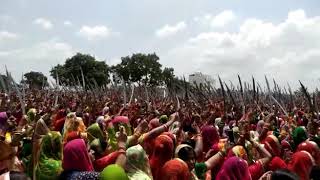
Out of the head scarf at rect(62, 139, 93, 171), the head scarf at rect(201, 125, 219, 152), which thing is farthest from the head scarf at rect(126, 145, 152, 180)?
the head scarf at rect(201, 125, 219, 152)

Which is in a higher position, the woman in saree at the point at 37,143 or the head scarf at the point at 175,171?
the woman in saree at the point at 37,143

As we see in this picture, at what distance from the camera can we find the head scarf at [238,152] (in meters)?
5.08

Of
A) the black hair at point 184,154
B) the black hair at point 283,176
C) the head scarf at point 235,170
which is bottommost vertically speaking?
the head scarf at point 235,170

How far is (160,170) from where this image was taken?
15.1ft

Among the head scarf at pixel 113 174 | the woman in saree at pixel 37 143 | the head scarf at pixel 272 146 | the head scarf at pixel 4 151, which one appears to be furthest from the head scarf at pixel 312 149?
the head scarf at pixel 4 151

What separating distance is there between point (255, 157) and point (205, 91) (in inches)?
656

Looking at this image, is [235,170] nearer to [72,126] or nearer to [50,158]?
[50,158]

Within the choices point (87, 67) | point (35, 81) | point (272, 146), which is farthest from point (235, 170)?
point (87, 67)

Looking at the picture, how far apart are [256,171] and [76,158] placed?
1.88 metres

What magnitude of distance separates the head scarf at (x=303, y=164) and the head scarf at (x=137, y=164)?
5.40ft

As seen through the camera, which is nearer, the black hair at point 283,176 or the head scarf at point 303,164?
the black hair at point 283,176

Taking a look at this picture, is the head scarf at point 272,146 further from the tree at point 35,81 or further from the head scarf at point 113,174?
the tree at point 35,81

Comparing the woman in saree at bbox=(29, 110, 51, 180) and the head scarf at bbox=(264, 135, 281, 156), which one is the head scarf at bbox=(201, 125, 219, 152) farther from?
the woman in saree at bbox=(29, 110, 51, 180)

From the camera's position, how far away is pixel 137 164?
4.51 metres
